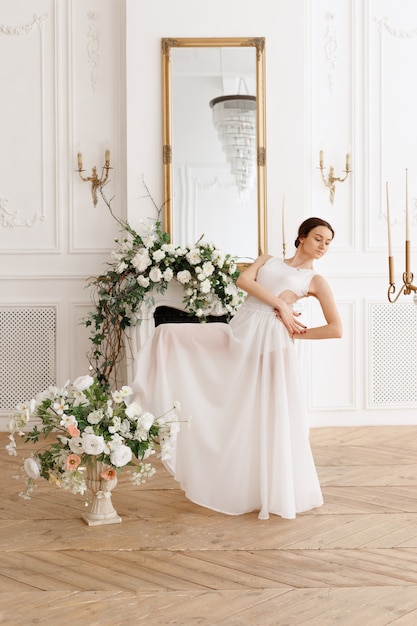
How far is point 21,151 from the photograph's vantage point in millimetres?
6168

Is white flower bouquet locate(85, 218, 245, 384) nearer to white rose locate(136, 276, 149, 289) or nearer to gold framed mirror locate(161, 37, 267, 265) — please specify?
white rose locate(136, 276, 149, 289)

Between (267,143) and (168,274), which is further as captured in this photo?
(267,143)

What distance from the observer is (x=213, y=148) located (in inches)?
235

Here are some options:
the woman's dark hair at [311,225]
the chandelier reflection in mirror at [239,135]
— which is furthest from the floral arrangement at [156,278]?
the woman's dark hair at [311,225]

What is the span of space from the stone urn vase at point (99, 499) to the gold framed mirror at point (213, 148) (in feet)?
8.43

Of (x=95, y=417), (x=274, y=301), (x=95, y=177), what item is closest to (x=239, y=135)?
(x=95, y=177)

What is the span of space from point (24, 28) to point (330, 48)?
2.36 m

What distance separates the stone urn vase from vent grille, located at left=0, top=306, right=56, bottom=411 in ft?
8.21

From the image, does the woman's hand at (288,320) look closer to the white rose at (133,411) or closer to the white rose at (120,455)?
the white rose at (133,411)

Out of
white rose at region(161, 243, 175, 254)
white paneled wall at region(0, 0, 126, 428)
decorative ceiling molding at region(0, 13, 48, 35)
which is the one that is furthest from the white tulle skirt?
decorative ceiling molding at region(0, 13, 48, 35)

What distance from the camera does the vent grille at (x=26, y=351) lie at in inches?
243

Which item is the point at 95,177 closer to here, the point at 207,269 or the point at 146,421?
the point at 207,269

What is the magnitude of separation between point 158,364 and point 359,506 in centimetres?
124

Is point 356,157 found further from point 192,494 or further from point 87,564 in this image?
point 87,564
